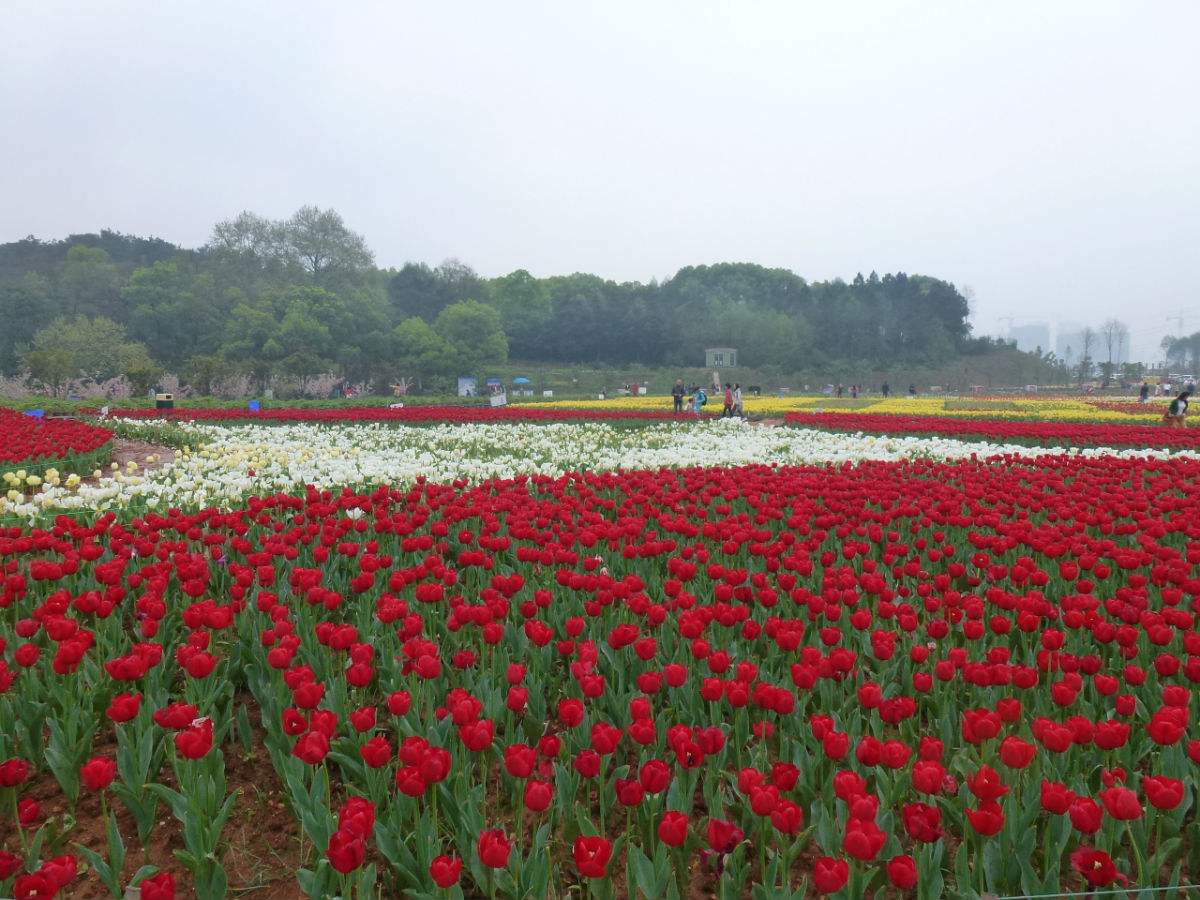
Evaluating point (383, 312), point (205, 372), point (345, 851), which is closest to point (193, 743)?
point (345, 851)

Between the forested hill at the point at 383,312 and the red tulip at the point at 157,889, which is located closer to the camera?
the red tulip at the point at 157,889

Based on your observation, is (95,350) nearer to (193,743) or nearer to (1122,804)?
(193,743)

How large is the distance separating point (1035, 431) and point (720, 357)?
67145 millimetres

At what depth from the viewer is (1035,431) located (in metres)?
18.6

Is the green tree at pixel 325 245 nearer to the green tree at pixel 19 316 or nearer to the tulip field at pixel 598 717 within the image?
the green tree at pixel 19 316

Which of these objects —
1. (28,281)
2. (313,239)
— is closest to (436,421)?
(28,281)

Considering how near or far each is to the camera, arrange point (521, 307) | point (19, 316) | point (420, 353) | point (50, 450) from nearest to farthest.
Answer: point (50, 450) → point (420, 353) → point (19, 316) → point (521, 307)

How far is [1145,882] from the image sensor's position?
238 cm

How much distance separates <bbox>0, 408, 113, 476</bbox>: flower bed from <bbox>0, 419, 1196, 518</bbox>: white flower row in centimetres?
50

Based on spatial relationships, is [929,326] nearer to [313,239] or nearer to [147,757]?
[313,239]

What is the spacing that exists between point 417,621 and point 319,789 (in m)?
0.91

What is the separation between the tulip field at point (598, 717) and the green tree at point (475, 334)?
184 ft

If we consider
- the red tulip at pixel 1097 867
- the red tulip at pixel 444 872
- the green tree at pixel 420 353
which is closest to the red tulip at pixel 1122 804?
the red tulip at pixel 1097 867

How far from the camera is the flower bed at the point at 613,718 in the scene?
2467 mm
